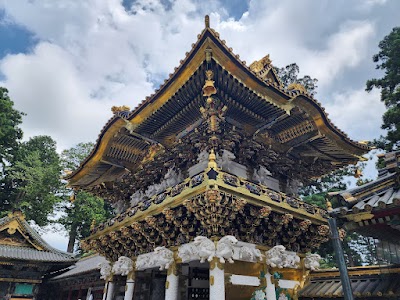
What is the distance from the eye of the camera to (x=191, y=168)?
35.3ft

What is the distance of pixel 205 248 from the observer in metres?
7.93

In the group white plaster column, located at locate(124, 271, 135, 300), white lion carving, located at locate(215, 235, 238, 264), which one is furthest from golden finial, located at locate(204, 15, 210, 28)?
white plaster column, located at locate(124, 271, 135, 300)

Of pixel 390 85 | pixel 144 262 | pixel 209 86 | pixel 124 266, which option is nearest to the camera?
pixel 209 86

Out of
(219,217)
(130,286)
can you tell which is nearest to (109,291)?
(130,286)

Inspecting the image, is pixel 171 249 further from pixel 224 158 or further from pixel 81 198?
pixel 81 198

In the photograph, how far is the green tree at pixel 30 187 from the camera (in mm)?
29297

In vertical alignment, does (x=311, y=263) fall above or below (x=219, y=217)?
below

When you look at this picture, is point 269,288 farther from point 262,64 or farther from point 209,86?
point 262,64

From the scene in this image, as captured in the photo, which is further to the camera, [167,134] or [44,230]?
[44,230]

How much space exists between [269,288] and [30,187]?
27.6 meters

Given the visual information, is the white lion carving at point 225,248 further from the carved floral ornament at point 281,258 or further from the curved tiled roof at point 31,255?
the curved tiled roof at point 31,255

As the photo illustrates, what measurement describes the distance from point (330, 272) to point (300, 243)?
1.41 m

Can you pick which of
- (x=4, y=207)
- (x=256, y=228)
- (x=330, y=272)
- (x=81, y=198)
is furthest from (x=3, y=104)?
(x=330, y=272)

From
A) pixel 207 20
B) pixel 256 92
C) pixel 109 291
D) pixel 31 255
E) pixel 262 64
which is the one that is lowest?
pixel 109 291
